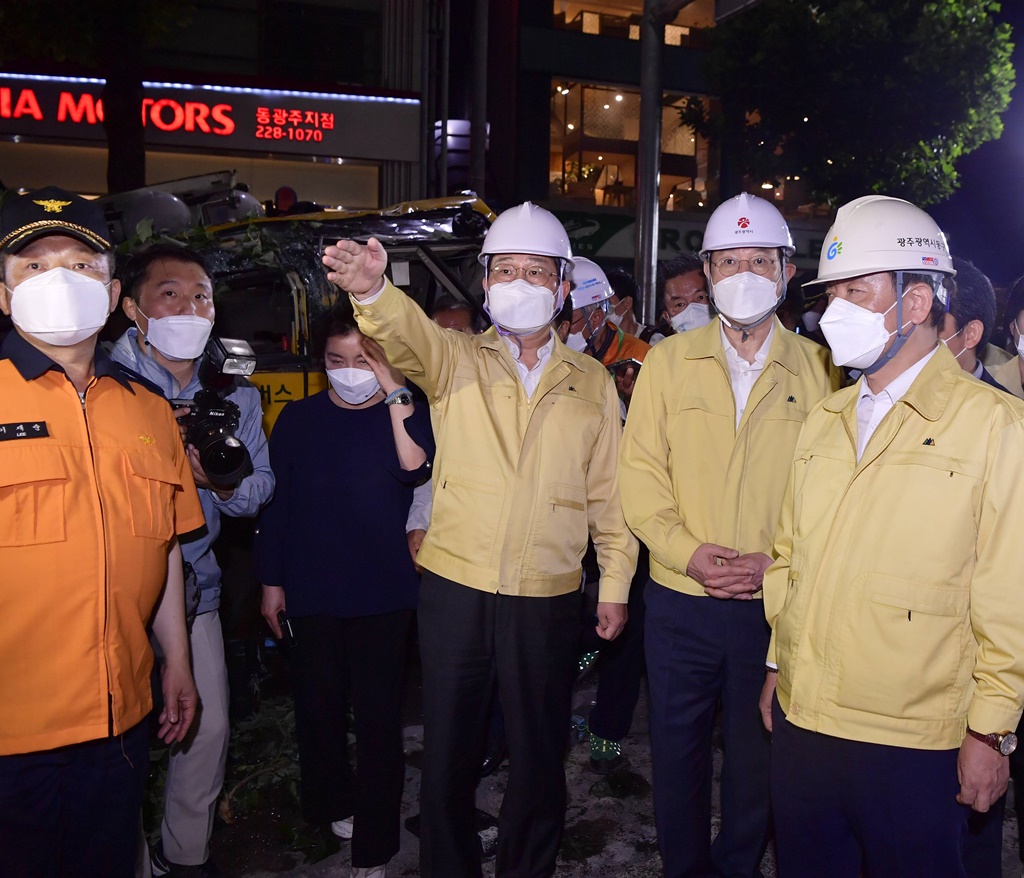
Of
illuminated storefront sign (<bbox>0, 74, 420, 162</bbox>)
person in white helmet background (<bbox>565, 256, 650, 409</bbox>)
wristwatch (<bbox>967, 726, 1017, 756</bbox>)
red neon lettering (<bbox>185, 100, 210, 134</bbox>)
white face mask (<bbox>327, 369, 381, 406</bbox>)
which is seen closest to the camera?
wristwatch (<bbox>967, 726, 1017, 756</bbox>)

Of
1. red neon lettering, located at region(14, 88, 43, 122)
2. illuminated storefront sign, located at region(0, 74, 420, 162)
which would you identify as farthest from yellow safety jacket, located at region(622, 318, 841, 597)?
red neon lettering, located at region(14, 88, 43, 122)

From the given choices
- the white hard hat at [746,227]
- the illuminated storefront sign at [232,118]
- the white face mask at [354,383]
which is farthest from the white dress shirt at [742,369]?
the illuminated storefront sign at [232,118]

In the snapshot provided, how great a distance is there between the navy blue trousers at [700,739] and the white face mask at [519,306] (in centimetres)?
108

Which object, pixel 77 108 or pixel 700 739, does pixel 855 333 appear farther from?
pixel 77 108

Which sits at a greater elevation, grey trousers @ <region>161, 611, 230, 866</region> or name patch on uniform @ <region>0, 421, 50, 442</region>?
name patch on uniform @ <region>0, 421, 50, 442</region>

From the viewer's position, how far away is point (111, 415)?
101 inches

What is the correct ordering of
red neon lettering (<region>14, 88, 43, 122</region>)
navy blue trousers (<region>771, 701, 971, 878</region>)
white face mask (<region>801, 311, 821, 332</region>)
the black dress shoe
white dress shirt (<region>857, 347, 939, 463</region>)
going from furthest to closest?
1. red neon lettering (<region>14, 88, 43, 122</region>)
2. white face mask (<region>801, 311, 821, 332</region>)
3. the black dress shoe
4. white dress shirt (<region>857, 347, 939, 463</region>)
5. navy blue trousers (<region>771, 701, 971, 878</region>)

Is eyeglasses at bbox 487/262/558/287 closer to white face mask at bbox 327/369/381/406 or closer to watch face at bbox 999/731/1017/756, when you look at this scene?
white face mask at bbox 327/369/381/406

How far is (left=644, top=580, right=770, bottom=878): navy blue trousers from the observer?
3.32 metres

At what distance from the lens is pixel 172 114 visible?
17.4 metres

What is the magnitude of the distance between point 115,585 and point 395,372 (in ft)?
4.51

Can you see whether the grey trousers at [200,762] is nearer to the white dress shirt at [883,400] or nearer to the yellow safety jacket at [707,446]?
the yellow safety jacket at [707,446]

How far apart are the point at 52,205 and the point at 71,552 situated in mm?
941

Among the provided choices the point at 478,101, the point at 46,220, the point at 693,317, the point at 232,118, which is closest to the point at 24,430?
the point at 46,220
